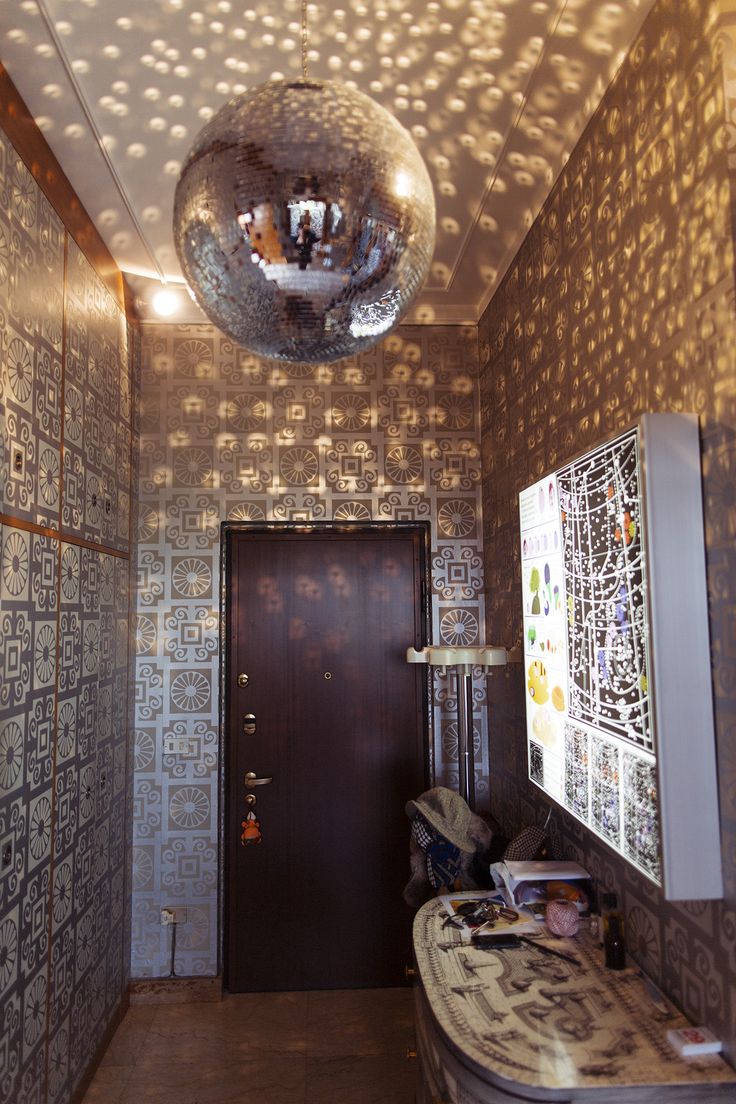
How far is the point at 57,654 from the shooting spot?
249 centimetres

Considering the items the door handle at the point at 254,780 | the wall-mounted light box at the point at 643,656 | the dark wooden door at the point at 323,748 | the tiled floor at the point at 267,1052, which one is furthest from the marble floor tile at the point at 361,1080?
the wall-mounted light box at the point at 643,656

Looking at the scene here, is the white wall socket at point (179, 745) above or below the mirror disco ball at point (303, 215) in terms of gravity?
below

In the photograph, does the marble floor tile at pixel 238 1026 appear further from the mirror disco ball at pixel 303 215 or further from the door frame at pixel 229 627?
the mirror disco ball at pixel 303 215

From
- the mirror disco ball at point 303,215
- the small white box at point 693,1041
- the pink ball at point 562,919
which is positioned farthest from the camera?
the pink ball at point 562,919

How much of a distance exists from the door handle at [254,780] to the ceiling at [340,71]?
2.50 metres

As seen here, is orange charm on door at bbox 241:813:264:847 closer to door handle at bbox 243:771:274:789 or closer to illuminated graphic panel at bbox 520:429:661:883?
door handle at bbox 243:771:274:789

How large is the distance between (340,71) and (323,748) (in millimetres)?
2712

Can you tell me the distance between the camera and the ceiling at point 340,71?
1927 millimetres

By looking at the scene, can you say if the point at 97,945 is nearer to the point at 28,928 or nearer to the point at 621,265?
the point at 28,928

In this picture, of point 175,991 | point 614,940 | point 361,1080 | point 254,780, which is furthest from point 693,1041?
point 175,991

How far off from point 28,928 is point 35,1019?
291 mm

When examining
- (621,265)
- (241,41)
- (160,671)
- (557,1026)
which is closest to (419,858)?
(557,1026)

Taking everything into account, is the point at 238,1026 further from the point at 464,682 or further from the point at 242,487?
the point at 242,487

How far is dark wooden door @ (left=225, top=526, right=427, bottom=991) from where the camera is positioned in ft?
11.4
